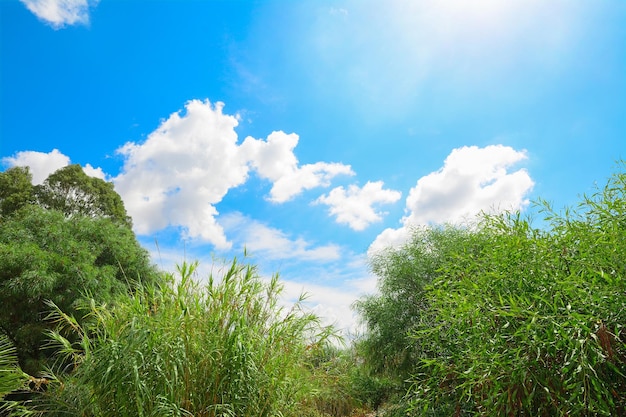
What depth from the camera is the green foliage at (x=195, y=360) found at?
3.64m

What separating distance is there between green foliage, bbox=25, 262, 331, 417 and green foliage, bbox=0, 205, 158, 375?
3.47 metres

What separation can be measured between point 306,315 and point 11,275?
19.8 feet

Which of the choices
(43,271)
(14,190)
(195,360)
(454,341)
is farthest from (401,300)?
(14,190)

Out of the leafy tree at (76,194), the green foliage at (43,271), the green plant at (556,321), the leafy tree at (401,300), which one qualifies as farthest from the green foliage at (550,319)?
the leafy tree at (76,194)

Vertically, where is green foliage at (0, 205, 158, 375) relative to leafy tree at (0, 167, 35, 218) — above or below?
below

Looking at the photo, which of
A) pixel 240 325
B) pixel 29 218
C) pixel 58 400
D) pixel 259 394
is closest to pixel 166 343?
pixel 240 325

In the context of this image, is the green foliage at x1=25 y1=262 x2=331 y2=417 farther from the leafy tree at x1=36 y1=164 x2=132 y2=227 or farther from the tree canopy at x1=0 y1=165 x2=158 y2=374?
the leafy tree at x1=36 y1=164 x2=132 y2=227

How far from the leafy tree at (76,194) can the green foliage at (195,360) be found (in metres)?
9.78

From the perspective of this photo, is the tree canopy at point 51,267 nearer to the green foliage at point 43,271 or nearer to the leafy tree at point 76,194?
the green foliage at point 43,271

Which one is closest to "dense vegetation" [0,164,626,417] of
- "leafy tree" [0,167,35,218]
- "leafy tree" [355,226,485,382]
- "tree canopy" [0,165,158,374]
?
"leafy tree" [355,226,485,382]

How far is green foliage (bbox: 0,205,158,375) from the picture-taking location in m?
7.82

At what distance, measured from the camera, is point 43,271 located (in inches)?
303

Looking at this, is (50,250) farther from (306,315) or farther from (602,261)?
(602,261)

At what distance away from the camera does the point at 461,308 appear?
339 centimetres
